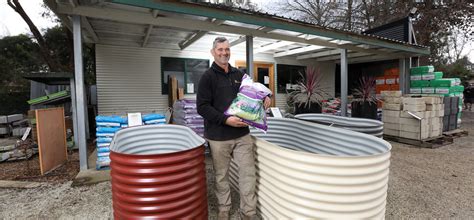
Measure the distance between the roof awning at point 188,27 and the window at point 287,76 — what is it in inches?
37.9

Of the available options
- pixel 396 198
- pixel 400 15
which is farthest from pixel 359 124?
pixel 400 15

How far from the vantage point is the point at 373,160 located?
1.51 meters

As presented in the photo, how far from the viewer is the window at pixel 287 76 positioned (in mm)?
8312

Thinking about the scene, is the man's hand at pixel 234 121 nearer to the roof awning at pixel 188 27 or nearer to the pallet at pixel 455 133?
the roof awning at pixel 188 27

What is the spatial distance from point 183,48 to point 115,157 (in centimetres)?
535

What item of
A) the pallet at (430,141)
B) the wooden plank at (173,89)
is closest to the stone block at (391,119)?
the pallet at (430,141)

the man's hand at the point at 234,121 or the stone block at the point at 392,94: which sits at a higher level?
the stone block at the point at 392,94

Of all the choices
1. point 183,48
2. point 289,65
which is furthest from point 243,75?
point 289,65

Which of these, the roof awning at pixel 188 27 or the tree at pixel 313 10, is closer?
the roof awning at pixel 188 27

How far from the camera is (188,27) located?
4156 millimetres

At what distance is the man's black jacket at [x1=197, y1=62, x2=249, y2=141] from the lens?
199cm

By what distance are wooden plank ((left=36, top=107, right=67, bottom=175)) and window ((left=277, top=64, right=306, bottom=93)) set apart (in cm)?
614

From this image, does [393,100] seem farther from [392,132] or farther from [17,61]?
[17,61]

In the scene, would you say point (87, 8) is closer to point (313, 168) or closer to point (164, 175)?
point (164, 175)
